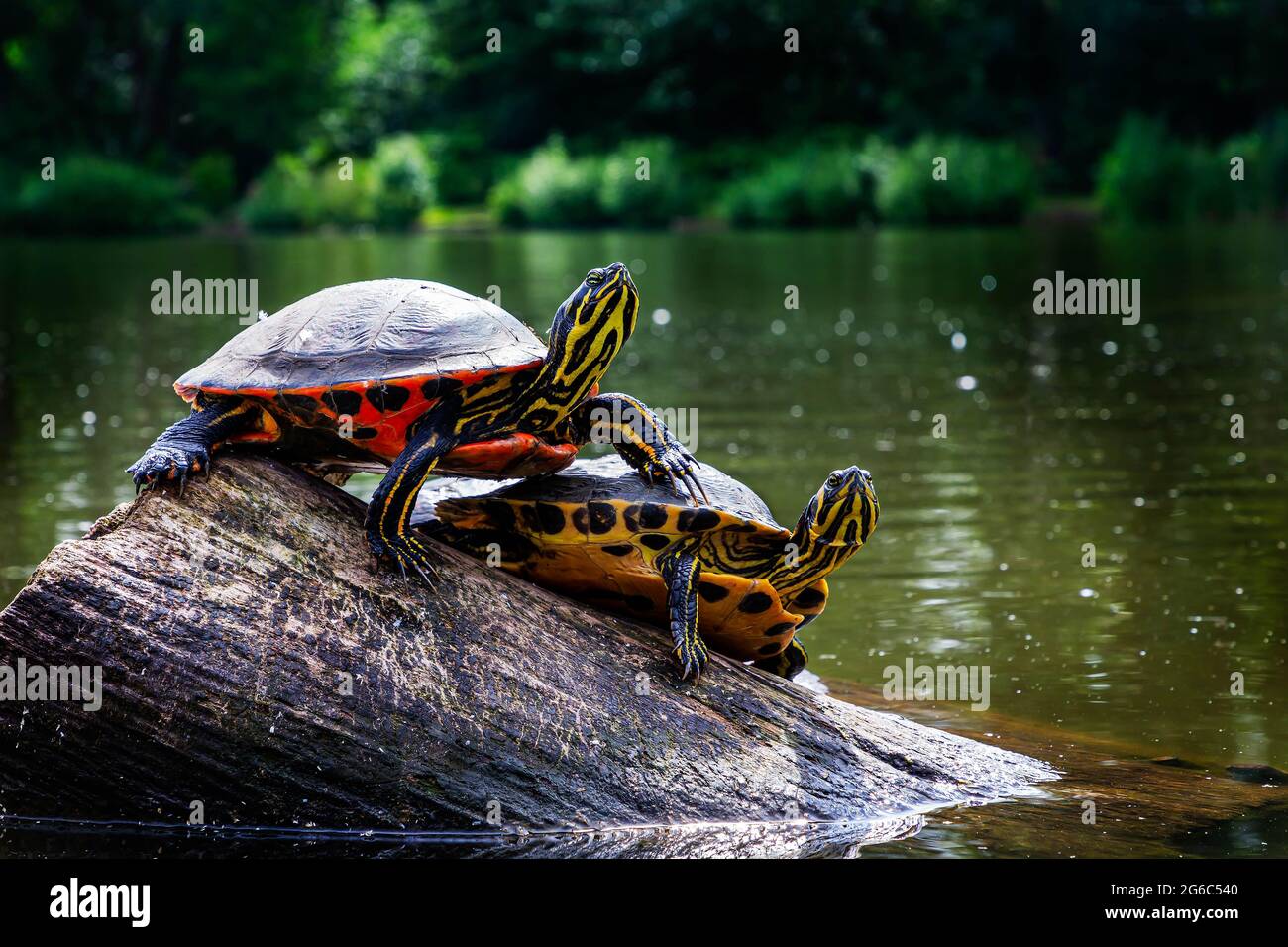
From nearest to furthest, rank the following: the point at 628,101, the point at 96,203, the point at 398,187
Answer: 1. the point at 96,203
2. the point at 398,187
3. the point at 628,101

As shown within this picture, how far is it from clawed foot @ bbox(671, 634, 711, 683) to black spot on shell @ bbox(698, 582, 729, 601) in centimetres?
22

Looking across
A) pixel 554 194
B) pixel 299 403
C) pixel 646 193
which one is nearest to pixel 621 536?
pixel 299 403

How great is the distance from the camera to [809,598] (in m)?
5.56

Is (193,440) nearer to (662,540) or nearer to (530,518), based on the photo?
(530,518)

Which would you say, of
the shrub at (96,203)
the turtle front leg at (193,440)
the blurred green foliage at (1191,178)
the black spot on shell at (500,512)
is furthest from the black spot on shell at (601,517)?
the shrub at (96,203)

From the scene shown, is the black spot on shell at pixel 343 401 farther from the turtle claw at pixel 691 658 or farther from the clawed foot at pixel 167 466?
the turtle claw at pixel 691 658

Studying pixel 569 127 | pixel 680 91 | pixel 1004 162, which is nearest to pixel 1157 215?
pixel 1004 162

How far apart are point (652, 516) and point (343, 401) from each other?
1069mm

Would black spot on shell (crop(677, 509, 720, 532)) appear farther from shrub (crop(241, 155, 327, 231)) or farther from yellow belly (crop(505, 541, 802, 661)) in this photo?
shrub (crop(241, 155, 327, 231))

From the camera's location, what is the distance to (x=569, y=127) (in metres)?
60.4
